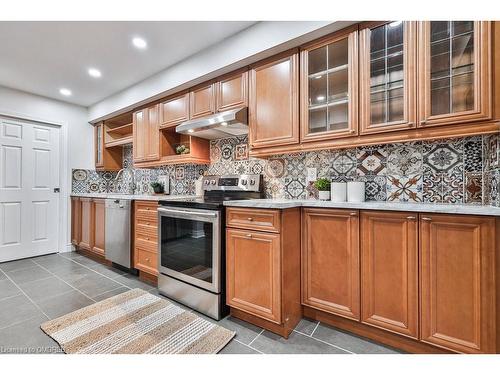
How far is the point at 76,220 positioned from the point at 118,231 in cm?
145

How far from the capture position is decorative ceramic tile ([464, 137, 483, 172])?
163 cm

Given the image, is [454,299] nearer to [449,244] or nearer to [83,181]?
[449,244]

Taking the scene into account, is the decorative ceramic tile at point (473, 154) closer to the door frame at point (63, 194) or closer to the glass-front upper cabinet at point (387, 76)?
the glass-front upper cabinet at point (387, 76)

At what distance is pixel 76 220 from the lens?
12.7ft

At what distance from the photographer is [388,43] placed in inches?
66.4

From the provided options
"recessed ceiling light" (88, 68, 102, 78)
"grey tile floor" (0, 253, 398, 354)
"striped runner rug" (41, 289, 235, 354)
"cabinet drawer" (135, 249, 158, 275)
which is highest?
"recessed ceiling light" (88, 68, 102, 78)

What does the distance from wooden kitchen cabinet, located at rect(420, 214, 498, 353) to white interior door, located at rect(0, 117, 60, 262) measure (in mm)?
4805

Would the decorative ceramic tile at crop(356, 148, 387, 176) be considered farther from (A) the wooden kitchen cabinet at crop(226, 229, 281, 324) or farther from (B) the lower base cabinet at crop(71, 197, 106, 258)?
(B) the lower base cabinet at crop(71, 197, 106, 258)

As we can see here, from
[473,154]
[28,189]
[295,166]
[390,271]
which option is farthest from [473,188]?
[28,189]

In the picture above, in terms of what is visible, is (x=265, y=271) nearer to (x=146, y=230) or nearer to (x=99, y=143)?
(x=146, y=230)

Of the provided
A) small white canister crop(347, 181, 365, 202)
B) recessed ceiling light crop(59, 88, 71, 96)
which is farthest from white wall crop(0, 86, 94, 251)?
small white canister crop(347, 181, 365, 202)

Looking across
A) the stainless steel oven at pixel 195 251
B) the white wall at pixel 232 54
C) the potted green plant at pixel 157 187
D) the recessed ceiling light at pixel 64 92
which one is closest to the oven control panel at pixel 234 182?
the stainless steel oven at pixel 195 251
